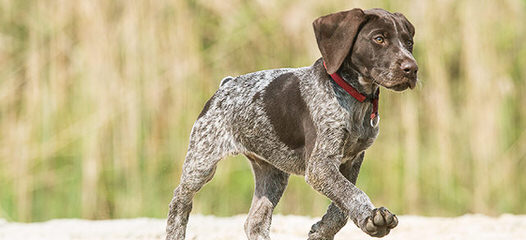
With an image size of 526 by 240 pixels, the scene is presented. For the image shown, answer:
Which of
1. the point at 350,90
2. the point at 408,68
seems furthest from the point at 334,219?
the point at 408,68

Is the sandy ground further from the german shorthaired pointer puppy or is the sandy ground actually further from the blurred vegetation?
the german shorthaired pointer puppy

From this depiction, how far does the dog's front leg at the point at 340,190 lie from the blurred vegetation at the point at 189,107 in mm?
3813

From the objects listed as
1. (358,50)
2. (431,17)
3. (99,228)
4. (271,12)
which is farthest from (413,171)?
(358,50)

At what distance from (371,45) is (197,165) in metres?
1.70

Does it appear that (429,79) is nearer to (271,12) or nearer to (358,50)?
(271,12)

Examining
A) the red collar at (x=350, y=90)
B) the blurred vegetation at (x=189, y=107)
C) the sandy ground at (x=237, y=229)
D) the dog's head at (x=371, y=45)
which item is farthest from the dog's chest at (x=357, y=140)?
the blurred vegetation at (x=189, y=107)

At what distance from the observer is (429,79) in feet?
32.8

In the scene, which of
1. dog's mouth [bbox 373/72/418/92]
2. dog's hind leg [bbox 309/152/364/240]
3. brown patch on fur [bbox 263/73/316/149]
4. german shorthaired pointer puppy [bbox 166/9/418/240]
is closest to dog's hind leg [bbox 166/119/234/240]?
german shorthaired pointer puppy [bbox 166/9/418/240]

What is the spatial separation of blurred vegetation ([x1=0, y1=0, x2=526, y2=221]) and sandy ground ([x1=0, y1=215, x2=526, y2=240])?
1.69ft

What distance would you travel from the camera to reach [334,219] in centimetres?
621

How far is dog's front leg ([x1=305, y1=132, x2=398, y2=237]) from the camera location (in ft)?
17.1

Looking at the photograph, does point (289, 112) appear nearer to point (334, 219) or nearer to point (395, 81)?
point (334, 219)

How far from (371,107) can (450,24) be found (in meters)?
4.54

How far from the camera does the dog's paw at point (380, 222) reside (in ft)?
17.0
